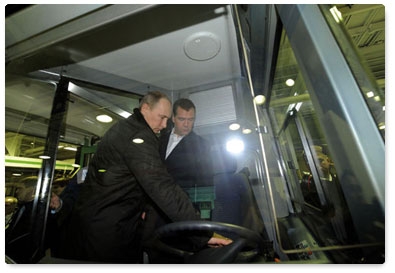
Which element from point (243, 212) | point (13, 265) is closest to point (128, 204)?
point (13, 265)

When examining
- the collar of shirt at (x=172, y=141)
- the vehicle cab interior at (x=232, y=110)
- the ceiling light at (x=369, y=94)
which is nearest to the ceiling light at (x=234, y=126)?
the vehicle cab interior at (x=232, y=110)

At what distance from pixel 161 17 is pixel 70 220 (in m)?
1.26

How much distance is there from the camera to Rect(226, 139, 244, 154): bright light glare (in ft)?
3.90

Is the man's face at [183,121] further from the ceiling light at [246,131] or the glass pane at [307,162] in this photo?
the glass pane at [307,162]

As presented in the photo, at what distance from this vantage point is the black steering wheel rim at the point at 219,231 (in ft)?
2.41

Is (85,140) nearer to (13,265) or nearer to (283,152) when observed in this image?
(13,265)

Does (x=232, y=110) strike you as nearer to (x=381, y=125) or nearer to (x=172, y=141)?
(x=172, y=141)

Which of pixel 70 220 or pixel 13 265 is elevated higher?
pixel 70 220

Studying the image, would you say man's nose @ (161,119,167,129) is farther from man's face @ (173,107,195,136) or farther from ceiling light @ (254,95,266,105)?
ceiling light @ (254,95,266,105)

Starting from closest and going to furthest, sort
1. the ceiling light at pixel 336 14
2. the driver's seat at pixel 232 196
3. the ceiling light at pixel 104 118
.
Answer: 1. the ceiling light at pixel 336 14
2. the driver's seat at pixel 232 196
3. the ceiling light at pixel 104 118

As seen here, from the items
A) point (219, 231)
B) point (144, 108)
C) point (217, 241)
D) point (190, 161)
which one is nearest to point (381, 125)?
point (219, 231)

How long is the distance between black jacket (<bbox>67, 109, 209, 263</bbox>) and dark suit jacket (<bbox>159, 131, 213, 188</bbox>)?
72 millimetres

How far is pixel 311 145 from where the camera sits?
112 cm

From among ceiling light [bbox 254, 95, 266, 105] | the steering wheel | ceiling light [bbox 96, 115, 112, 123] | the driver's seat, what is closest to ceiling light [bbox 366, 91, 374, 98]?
the steering wheel
